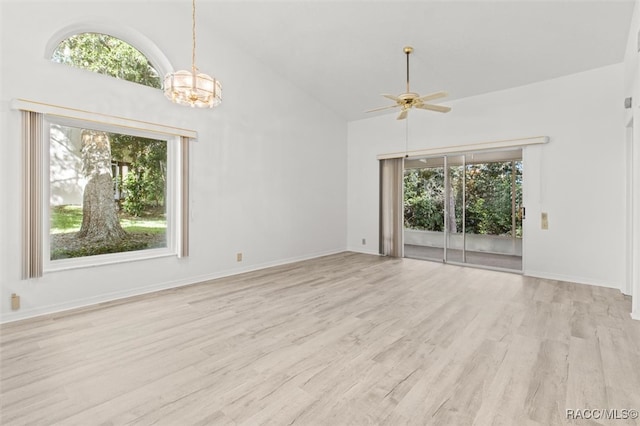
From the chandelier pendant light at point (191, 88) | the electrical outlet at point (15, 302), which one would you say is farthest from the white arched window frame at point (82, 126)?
the chandelier pendant light at point (191, 88)

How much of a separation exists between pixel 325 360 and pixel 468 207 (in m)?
4.73

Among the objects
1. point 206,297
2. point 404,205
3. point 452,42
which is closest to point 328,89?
point 452,42

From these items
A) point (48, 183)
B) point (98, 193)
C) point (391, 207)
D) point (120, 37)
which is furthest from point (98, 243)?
point (391, 207)

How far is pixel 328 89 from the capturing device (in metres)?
5.93

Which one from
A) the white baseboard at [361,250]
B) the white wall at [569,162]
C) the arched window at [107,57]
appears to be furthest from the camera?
the white baseboard at [361,250]

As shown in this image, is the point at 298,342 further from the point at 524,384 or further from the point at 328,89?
the point at 328,89

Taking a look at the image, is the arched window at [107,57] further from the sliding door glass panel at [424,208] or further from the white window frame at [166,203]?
the sliding door glass panel at [424,208]

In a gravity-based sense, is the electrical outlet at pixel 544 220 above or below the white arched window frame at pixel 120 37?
below

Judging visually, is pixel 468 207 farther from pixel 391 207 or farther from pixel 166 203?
pixel 166 203

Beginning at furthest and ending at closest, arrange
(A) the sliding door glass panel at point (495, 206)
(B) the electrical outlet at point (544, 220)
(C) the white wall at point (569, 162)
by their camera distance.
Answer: (A) the sliding door glass panel at point (495, 206), (B) the electrical outlet at point (544, 220), (C) the white wall at point (569, 162)

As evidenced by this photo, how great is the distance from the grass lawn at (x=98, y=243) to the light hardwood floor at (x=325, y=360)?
2.44 feet

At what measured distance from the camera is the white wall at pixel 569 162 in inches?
167

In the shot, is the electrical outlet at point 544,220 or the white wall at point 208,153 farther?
the electrical outlet at point 544,220

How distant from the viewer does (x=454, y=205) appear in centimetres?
599
